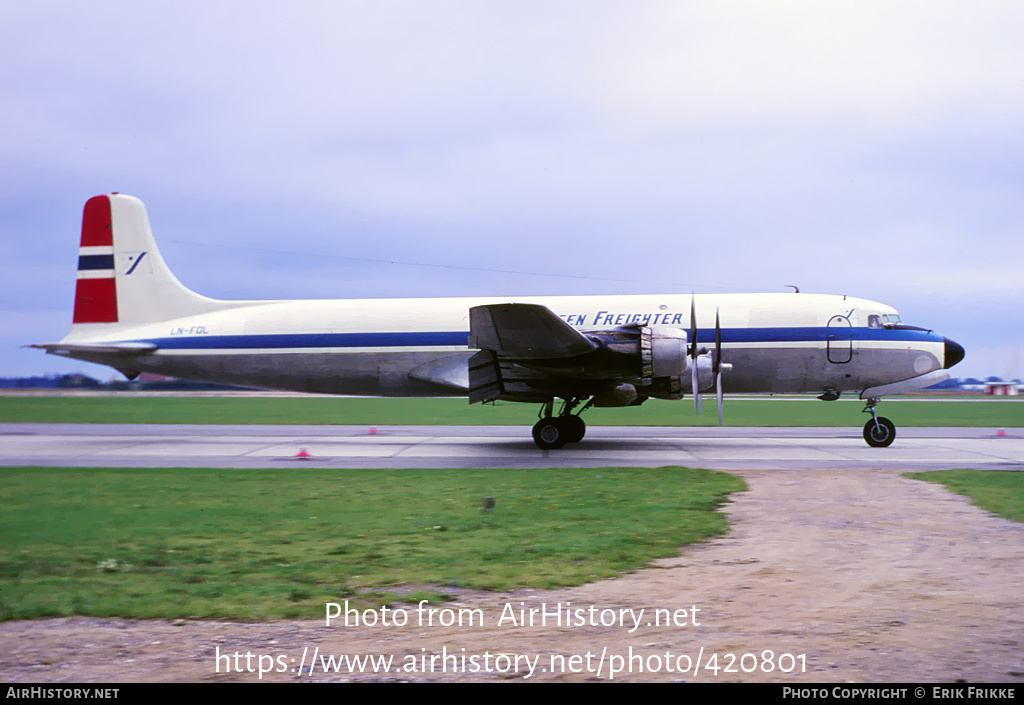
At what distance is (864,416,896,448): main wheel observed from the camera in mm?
20031

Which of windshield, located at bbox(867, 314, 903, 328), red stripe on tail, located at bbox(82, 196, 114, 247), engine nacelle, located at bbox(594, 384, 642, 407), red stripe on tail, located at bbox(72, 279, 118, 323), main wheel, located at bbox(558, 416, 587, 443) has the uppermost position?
red stripe on tail, located at bbox(82, 196, 114, 247)

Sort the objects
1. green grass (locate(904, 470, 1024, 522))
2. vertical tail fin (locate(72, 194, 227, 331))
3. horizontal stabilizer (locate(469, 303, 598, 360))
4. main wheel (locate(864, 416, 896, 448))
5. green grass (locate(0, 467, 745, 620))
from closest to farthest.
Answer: green grass (locate(0, 467, 745, 620)), green grass (locate(904, 470, 1024, 522)), horizontal stabilizer (locate(469, 303, 598, 360)), main wheel (locate(864, 416, 896, 448)), vertical tail fin (locate(72, 194, 227, 331))

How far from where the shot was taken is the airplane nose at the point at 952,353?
21141 millimetres

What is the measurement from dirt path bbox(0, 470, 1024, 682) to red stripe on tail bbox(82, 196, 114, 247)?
2203 cm

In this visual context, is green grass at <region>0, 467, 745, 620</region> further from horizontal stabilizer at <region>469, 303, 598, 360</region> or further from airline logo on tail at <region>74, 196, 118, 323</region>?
airline logo on tail at <region>74, 196, 118, 323</region>

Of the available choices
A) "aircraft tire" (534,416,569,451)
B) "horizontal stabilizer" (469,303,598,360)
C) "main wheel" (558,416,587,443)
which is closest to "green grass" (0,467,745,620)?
"horizontal stabilizer" (469,303,598,360)

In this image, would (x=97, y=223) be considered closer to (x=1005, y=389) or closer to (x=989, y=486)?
(x=989, y=486)

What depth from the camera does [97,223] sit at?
81.4 ft

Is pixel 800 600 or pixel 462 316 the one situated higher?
pixel 462 316

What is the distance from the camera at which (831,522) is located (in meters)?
9.72

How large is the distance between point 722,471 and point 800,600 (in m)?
8.75

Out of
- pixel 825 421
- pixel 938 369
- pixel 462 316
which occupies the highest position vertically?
pixel 462 316
